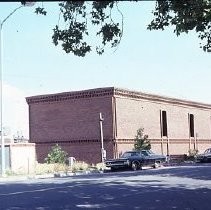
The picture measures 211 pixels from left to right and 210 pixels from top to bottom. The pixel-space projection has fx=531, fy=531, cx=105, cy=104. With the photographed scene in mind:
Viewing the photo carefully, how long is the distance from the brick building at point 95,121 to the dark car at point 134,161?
Result: 5.50m

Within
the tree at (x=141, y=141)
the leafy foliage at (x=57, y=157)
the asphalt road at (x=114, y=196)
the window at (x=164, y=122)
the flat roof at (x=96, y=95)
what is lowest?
the asphalt road at (x=114, y=196)

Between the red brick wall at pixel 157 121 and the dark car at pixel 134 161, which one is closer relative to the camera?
the dark car at pixel 134 161

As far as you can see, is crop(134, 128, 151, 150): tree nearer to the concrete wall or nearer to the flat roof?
the flat roof

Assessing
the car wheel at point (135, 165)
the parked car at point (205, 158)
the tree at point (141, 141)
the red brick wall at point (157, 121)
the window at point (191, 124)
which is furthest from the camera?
the window at point (191, 124)

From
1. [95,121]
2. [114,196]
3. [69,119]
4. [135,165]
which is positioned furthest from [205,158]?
[114,196]

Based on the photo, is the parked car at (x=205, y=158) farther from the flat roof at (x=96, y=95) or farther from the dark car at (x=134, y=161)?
the dark car at (x=134, y=161)

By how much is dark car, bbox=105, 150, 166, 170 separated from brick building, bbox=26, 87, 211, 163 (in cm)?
550

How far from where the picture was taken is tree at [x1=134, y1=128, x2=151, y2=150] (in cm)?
4425

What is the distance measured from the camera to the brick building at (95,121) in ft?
146

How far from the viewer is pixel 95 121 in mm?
45031

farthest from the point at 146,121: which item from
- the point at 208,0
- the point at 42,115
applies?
the point at 208,0

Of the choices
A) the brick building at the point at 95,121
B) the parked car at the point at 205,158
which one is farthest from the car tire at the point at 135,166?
the parked car at the point at 205,158

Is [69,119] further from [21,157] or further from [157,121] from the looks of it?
[157,121]

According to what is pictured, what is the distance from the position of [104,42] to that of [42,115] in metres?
37.3
